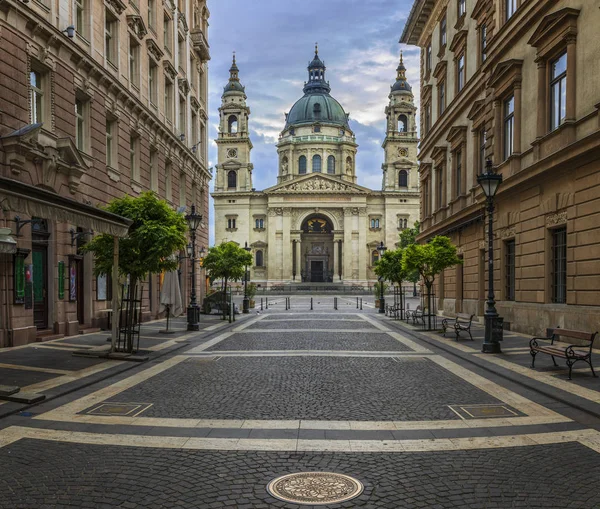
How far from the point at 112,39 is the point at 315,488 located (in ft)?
70.3

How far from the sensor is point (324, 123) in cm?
10538

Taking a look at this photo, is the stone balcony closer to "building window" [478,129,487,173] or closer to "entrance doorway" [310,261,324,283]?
"building window" [478,129,487,173]

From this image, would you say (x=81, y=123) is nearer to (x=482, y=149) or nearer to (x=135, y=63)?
(x=135, y=63)

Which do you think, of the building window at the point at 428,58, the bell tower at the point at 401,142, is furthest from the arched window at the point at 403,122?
the building window at the point at 428,58

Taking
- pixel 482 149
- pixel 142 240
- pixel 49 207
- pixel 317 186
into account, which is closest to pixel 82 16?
pixel 142 240

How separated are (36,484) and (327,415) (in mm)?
3897

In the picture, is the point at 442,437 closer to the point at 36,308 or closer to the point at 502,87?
the point at 36,308

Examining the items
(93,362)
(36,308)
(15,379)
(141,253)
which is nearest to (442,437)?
(15,379)

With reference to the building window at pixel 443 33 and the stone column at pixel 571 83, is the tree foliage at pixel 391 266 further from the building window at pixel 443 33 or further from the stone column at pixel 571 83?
the stone column at pixel 571 83

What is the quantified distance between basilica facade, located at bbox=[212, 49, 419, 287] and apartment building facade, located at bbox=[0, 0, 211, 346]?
63.1 meters

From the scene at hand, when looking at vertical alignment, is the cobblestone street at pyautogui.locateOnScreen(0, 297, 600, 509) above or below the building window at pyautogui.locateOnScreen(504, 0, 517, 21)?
below

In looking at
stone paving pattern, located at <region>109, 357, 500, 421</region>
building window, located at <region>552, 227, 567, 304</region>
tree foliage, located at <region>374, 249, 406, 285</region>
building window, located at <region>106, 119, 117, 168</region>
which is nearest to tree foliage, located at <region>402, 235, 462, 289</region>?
building window, located at <region>552, 227, 567, 304</region>

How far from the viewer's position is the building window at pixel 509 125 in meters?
20.5

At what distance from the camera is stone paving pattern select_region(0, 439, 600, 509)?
4977 millimetres
